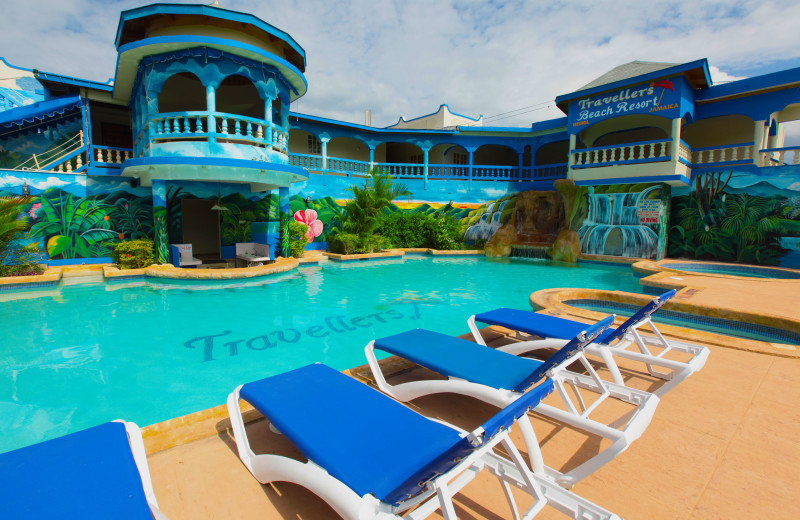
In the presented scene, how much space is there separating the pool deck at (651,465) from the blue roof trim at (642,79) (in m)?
13.0

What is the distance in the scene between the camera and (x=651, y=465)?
243 cm

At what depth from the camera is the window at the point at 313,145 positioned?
66.7ft

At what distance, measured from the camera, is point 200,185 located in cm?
1293

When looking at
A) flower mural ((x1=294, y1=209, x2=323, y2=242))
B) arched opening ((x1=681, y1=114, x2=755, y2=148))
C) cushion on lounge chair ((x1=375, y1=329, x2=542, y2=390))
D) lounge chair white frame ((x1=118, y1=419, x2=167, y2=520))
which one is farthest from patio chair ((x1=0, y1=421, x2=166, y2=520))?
arched opening ((x1=681, y1=114, x2=755, y2=148))

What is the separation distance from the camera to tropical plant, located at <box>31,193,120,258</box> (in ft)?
38.2

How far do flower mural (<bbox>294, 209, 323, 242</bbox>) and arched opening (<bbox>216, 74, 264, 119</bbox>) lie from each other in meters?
4.10

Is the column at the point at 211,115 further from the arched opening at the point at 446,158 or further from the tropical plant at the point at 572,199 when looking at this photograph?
the arched opening at the point at 446,158

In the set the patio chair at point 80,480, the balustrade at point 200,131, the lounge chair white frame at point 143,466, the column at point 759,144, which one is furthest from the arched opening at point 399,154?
the patio chair at point 80,480

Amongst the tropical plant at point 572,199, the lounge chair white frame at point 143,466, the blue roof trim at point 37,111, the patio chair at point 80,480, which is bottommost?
the lounge chair white frame at point 143,466

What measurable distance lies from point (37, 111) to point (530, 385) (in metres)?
16.5

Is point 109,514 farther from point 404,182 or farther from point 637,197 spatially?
point 404,182

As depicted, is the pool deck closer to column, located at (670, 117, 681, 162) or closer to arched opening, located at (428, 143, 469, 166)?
column, located at (670, 117, 681, 162)

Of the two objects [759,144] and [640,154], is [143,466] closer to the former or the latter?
[640,154]

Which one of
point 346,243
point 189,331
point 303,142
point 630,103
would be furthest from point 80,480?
point 303,142
